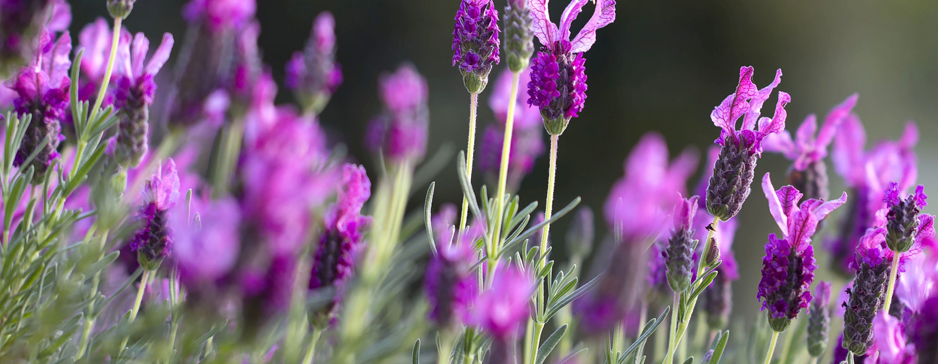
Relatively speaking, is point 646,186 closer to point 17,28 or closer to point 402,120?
point 402,120

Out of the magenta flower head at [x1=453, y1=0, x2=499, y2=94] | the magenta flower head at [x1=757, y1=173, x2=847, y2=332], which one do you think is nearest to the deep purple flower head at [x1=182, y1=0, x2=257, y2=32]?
the magenta flower head at [x1=453, y1=0, x2=499, y2=94]

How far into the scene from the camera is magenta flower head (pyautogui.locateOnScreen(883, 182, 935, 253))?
1.88ft

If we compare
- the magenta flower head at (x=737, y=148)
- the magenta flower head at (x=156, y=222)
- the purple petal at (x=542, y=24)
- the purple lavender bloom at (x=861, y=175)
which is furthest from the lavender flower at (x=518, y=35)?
the purple lavender bloom at (x=861, y=175)

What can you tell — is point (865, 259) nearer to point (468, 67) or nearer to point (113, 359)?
point (468, 67)

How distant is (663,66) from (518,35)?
2233 mm

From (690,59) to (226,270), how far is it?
2.63m

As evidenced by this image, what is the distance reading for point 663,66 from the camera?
2.70 metres

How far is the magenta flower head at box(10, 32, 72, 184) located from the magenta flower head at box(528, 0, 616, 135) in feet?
1.23

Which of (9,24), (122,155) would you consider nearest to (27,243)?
(122,155)

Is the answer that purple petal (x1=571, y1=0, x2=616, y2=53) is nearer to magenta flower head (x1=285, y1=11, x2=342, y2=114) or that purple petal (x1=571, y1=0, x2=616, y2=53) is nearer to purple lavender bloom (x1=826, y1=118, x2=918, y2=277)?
magenta flower head (x1=285, y1=11, x2=342, y2=114)

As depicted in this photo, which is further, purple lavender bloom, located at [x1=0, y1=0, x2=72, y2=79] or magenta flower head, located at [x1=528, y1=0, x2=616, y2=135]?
magenta flower head, located at [x1=528, y1=0, x2=616, y2=135]

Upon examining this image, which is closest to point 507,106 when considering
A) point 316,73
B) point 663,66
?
point 316,73

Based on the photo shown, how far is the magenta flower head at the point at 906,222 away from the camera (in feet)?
1.88

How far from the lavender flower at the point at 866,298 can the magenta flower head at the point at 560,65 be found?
0.83 feet
